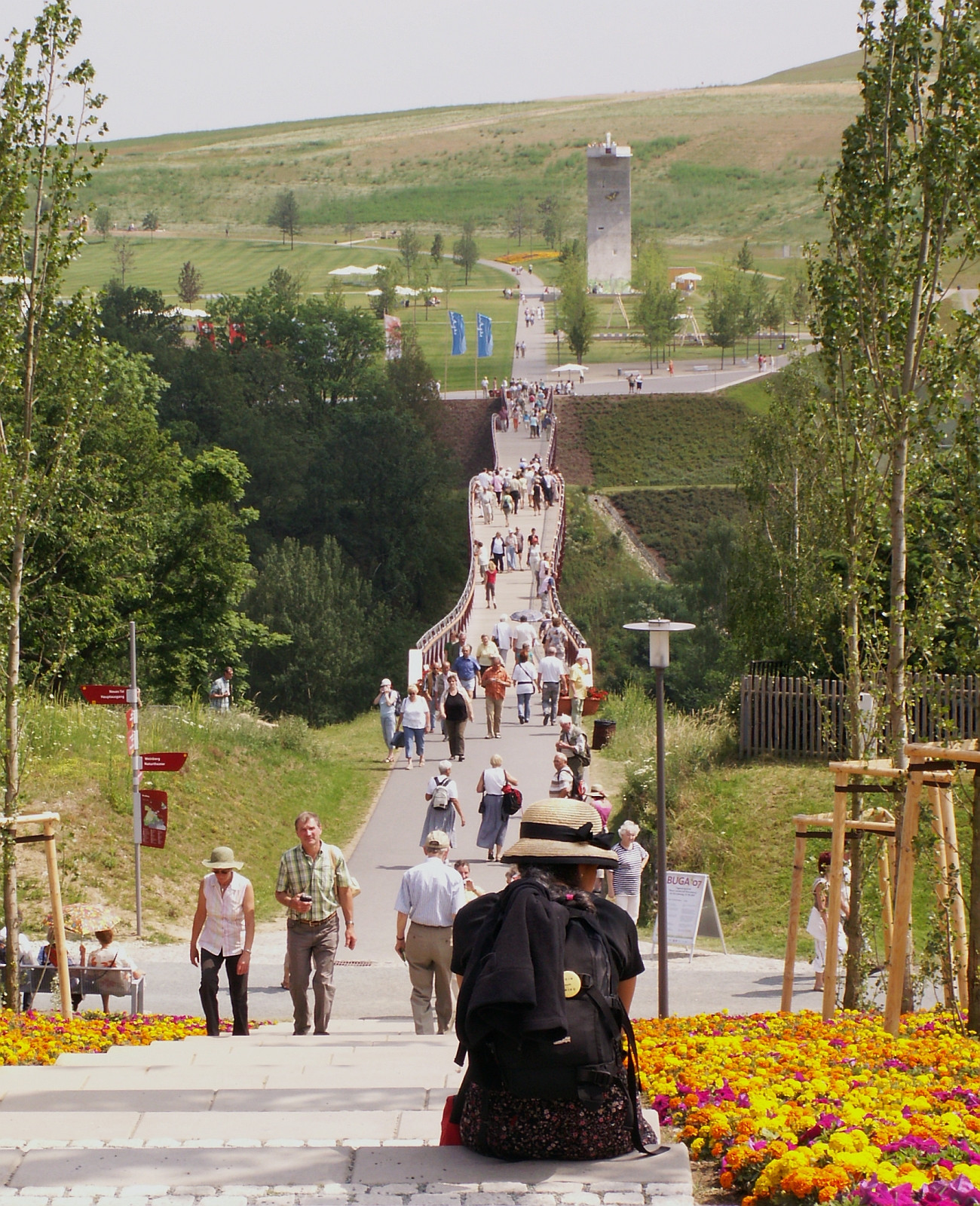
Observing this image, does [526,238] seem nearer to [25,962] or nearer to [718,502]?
[718,502]

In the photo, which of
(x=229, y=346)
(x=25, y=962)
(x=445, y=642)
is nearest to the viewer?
(x=25, y=962)

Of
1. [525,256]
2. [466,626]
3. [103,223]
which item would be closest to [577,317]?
[525,256]

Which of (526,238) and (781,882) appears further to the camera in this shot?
(526,238)

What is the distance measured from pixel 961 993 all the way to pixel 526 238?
15472cm

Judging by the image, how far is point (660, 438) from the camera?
8588 cm

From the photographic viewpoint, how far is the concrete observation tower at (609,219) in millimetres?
125688

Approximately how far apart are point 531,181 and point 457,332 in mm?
85869

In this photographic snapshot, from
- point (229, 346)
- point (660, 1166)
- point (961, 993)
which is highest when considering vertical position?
point (229, 346)

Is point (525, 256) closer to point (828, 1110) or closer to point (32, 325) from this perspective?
point (32, 325)

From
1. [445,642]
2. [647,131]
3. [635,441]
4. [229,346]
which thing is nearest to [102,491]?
[445,642]

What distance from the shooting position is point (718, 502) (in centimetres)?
7762

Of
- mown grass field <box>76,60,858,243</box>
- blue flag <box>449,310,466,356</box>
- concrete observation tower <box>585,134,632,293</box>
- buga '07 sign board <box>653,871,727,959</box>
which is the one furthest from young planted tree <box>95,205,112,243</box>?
buga '07 sign board <box>653,871,727,959</box>

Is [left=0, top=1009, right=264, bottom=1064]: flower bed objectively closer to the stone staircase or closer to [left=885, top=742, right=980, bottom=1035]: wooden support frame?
the stone staircase

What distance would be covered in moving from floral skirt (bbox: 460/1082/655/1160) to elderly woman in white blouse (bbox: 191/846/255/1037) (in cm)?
521
